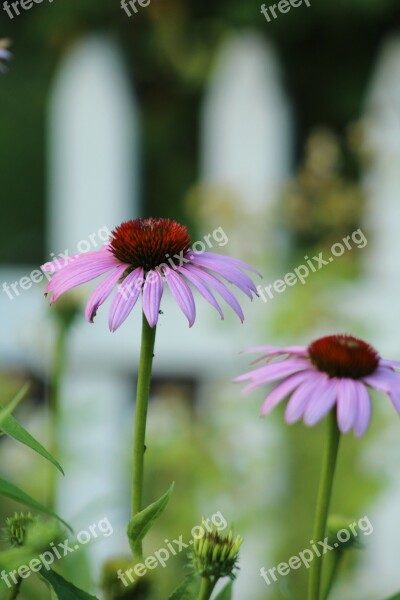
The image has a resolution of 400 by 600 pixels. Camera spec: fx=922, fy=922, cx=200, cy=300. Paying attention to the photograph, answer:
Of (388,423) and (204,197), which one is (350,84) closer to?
(204,197)

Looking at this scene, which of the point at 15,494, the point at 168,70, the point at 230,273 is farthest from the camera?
the point at 168,70

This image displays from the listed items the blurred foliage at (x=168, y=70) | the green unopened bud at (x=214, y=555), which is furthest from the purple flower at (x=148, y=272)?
the blurred foliage at (x=168, y=70)

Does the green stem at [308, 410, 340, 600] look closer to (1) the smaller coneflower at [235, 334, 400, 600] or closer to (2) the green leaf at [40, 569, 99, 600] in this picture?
(1) the smaller coneflower at [235, 334, 400, 600]

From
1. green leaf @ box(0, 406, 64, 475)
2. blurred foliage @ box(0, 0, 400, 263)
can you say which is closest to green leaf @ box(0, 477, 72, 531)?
green leaf @ box(0, 406, 64, 475)

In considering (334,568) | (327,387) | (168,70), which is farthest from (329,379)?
(168,70)

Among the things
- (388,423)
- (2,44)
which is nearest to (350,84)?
(388,423)

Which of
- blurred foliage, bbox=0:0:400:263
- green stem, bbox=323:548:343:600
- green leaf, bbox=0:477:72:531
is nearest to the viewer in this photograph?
green leaf, bbox=0:477:72:531

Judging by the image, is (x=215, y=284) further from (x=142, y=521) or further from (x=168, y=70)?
(x=168, y=70)

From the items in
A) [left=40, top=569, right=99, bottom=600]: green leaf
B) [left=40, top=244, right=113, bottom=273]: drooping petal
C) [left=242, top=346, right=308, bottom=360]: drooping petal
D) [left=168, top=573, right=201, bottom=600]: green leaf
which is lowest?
[left=168, top=573, right=201, bottom=600]: green leaf
